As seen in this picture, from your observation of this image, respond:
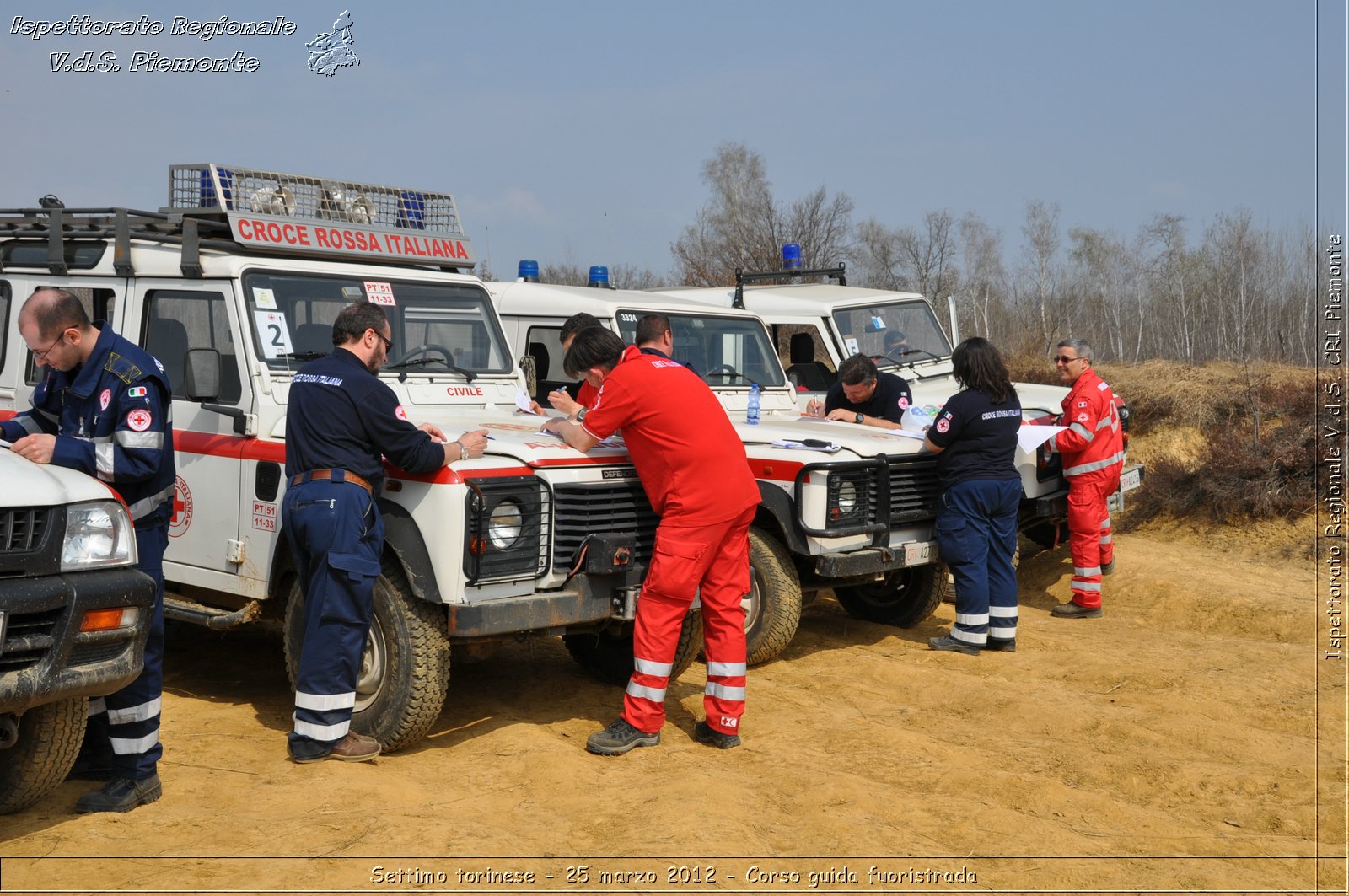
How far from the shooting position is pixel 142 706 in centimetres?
417

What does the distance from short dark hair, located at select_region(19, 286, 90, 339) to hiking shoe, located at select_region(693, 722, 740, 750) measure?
2.97m

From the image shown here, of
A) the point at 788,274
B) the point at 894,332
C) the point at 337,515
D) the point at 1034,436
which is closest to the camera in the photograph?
the point at 337,515

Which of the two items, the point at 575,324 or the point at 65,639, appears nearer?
the point at 65,639

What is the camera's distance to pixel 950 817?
169 inches

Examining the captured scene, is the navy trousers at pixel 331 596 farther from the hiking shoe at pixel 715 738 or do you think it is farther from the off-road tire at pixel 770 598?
the off-road tire at pixel 770 598

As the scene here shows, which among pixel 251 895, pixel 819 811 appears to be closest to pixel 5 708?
pixel 251 895

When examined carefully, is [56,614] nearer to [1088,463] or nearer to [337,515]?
[337,515]

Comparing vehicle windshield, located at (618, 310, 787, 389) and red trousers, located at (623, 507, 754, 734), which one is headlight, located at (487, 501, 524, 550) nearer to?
red trousers, located at (623, 507, 754, 734)

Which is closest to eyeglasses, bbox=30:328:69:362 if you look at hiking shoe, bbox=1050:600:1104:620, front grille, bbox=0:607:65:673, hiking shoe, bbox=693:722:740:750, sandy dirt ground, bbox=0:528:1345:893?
front grille, bbox=0:607:65:673

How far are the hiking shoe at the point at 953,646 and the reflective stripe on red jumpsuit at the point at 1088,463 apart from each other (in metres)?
1.59

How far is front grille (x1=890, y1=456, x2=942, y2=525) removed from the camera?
6.69 meters

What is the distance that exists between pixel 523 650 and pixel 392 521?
2.36 meters

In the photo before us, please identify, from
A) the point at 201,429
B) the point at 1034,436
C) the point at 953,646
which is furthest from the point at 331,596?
the point at 1034,436

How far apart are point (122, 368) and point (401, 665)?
1536mm
